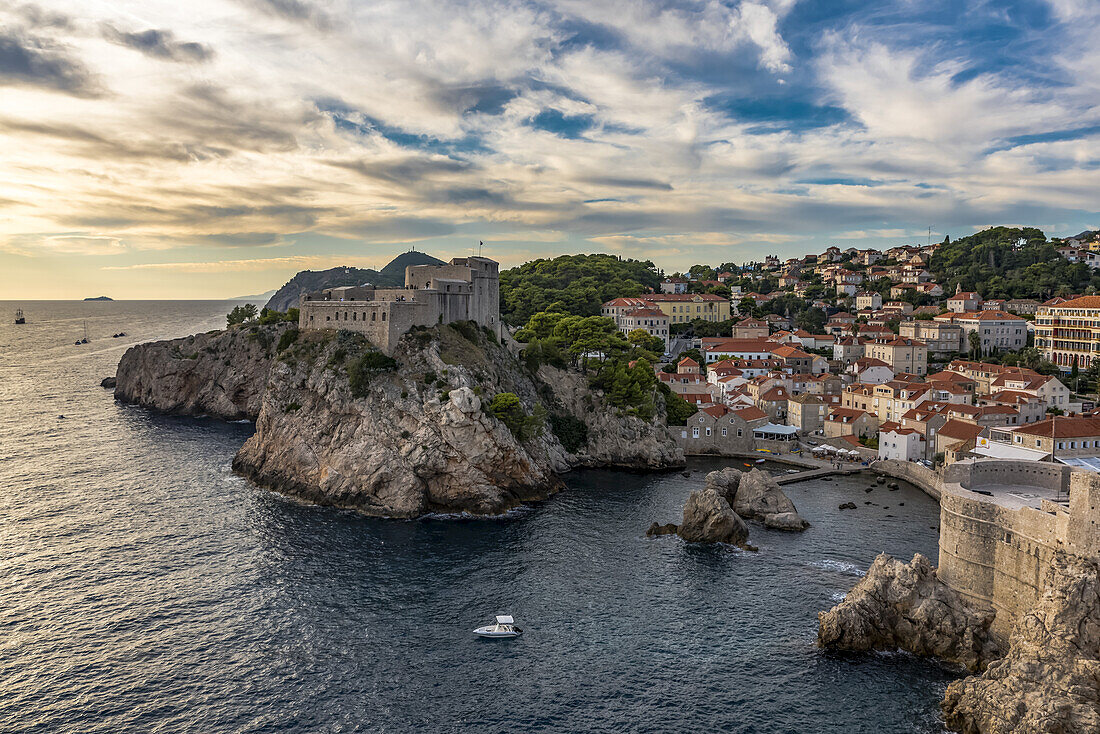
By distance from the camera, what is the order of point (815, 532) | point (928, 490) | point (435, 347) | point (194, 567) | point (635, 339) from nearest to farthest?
point (194, 567) → point (815, 532) → point (928, 490) → point (435, 347) → point (635, 339)

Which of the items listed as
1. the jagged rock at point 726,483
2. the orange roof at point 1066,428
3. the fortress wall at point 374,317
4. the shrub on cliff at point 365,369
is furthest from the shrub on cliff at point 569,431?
the orange roof at point 1066,428

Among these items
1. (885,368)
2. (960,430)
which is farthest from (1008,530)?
(885,368)

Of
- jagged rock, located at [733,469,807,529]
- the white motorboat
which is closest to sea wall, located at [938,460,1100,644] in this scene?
jagged rock, located at [733,469,807,529]

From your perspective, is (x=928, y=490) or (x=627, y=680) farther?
(x=928, y=490)

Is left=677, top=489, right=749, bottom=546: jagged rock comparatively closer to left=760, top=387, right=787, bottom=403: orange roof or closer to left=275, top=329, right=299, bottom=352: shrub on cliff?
left=760, top=387, right=787, bottom=403: orange roof

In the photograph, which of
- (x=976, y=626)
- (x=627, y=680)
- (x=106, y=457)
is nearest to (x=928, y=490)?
(x=976, y=626)

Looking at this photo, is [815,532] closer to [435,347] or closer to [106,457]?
[435,347]
